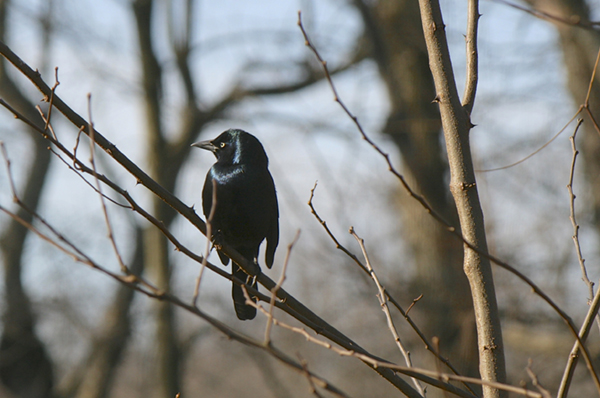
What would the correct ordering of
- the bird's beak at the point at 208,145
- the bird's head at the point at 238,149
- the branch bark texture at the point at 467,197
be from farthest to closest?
the bird's beak at the point at 208,145 → the bird's head at the point at 238,149 → the branch bark texture at the point at 467,197

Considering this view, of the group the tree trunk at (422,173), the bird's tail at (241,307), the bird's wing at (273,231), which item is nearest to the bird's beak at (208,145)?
the bird's wing at (273,231)

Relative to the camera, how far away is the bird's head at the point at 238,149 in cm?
357

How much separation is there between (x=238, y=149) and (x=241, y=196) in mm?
338

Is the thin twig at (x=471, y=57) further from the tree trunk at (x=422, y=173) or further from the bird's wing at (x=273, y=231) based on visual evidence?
the tree trunk at (x=422, y=173)

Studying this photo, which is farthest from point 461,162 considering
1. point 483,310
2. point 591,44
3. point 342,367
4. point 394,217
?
point 342,367

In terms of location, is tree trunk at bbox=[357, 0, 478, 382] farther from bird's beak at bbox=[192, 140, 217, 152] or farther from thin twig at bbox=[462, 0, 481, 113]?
thin twig at bbox=[462, 0, 481, 113]

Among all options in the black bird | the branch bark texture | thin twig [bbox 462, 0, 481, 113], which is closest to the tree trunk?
the black bird

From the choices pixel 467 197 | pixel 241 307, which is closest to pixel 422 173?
pixel 241 307

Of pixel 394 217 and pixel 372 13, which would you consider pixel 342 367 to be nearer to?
pixel 394 217

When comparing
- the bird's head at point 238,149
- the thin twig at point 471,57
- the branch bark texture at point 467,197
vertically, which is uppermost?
the bird's head at point 238,149

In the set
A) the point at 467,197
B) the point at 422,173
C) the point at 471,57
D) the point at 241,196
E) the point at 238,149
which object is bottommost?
the point at 467,197

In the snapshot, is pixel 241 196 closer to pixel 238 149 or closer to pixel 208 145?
pixel 238 149

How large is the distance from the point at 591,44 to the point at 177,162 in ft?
21.9

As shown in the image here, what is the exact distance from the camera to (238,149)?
360cm
